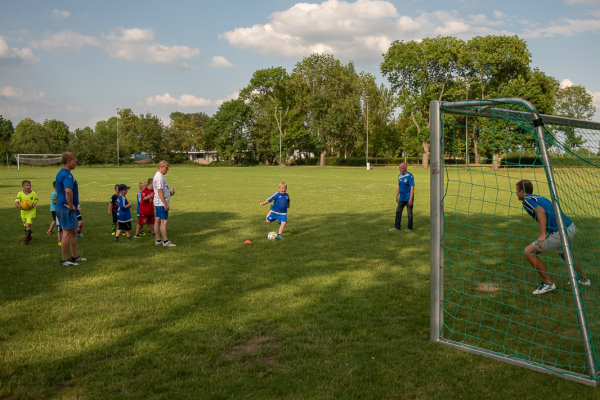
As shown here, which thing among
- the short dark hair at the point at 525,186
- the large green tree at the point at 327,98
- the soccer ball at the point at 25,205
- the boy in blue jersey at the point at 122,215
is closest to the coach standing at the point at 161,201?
the boy in blue jersey at the point at 122,215

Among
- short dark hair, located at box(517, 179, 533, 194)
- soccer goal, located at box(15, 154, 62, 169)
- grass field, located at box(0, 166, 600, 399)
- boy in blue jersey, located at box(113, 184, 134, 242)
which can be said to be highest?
soccer goal, located at box(15, 154, 62, 169)

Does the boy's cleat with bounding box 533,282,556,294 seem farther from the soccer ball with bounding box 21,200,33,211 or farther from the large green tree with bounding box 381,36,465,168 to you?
the large green tree with bounding box 381,36,465,168

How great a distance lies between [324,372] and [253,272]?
3604 mm

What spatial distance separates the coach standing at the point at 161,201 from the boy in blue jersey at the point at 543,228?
6.65 meters

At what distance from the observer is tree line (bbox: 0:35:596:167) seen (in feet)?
168

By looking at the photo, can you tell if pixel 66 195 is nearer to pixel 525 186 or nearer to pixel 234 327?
pixel 234 327

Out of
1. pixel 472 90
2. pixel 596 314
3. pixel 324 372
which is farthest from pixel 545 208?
pixel 472 90

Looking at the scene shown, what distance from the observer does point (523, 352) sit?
14.5 feet

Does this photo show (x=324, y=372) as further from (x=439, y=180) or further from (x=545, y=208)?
(x=545, y=208)

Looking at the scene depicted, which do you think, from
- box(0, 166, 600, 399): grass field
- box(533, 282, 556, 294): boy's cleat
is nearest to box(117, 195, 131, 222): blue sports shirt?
box(0, 166, 600, 399): grass field

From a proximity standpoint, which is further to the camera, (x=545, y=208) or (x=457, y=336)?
(x=545, y=208)

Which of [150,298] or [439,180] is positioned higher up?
[439,180]

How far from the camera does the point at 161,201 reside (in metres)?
9.32

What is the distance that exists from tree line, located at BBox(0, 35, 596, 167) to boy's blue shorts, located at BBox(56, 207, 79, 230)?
1937 inches
